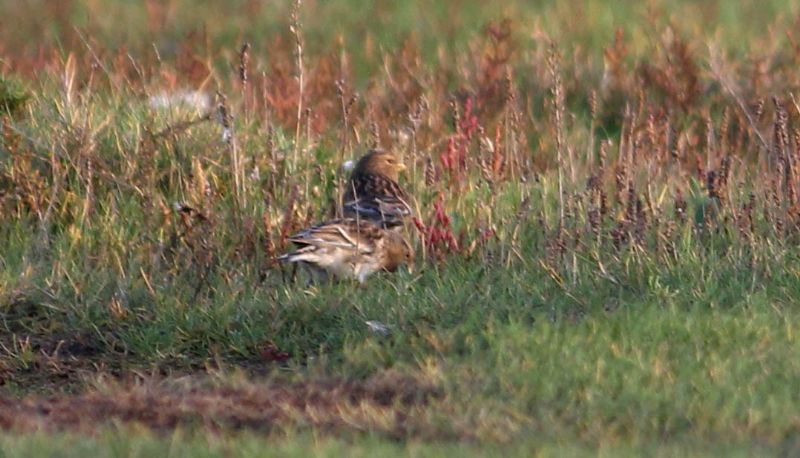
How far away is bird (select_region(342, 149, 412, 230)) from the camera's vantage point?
28.0 ft

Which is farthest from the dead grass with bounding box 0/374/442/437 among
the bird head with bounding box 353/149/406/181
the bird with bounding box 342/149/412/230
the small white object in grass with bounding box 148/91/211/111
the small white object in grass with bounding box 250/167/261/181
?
the small white object in grass with bounding box 148/91/211/111

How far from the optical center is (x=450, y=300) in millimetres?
7000

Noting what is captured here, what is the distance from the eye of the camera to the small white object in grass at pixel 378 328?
6.67m

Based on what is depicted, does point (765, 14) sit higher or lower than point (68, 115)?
lower

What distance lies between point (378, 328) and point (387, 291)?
648mm

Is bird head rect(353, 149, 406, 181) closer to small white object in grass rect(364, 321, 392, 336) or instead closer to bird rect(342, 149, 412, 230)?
bird rect(342, 149, 412, 230)

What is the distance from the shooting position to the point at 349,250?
7812 mm

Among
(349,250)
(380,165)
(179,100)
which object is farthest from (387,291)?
(179,100)

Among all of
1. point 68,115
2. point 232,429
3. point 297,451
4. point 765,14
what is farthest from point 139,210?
point 765,14

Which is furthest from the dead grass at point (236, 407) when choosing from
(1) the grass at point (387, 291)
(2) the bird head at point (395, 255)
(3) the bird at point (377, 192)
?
(3) the bird at point (377, 192)

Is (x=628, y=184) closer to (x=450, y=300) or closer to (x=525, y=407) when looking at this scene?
(x=450, y=300)

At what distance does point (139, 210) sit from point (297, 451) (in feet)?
12.8

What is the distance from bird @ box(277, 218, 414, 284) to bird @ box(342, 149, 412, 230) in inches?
13.0

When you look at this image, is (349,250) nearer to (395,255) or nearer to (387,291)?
(395,255)
